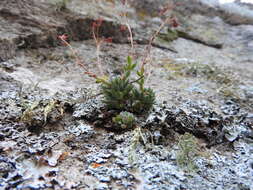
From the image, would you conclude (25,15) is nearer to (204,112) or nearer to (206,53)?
(204,112)

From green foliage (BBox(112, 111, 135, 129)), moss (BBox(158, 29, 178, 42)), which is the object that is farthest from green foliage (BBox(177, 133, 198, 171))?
moss (BBox(158, 29, 178, 42))

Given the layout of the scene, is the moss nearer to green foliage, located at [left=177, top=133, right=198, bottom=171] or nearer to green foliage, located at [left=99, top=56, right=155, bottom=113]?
green foliage, located at [left=99, top=56, right=155, bottom=113]

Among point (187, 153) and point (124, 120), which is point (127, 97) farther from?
point (187, 153)

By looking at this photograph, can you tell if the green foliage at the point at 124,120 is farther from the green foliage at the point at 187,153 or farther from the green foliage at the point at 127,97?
the green foliage at the point at 187,153

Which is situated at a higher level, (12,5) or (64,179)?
(12,5)

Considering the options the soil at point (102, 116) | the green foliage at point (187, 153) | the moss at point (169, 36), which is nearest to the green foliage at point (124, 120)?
the soil at point (102, 116)

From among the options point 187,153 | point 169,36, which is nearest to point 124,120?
point 187,153

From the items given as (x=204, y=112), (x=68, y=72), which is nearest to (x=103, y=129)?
(x=204, y=112)
